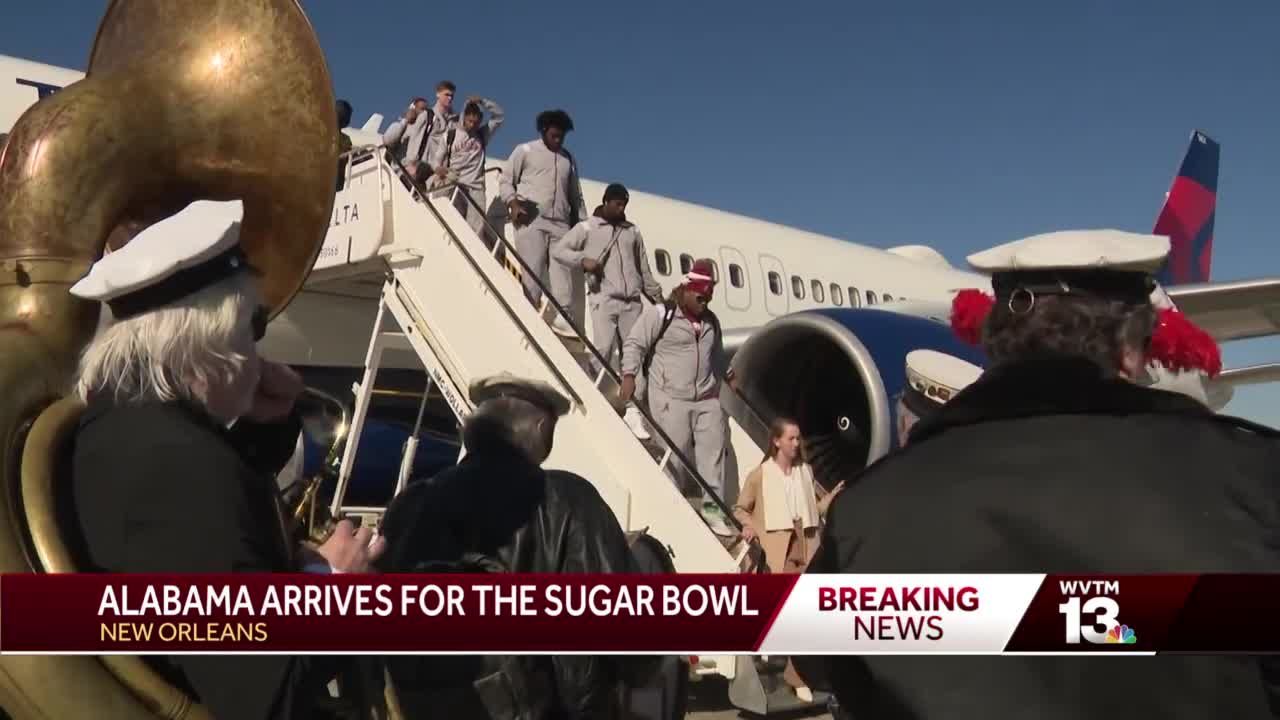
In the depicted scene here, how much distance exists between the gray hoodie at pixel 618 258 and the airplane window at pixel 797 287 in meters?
6.47

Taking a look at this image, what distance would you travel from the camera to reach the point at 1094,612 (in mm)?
1137

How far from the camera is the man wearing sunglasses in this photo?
197 inches

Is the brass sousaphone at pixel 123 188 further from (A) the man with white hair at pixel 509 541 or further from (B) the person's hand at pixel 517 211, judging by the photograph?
(B) the person's hand at pixel 517 211

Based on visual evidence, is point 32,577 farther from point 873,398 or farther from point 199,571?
point 873,398

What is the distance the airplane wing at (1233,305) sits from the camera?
7301 millimetres

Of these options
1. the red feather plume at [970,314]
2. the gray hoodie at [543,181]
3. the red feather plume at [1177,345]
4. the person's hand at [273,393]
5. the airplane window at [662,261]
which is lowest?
the person's hand at [273,393]

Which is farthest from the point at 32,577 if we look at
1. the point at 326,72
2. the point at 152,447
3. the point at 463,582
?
the point at 326,72

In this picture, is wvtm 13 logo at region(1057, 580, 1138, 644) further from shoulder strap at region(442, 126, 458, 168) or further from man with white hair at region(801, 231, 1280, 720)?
shoulder strap at region(442, 126, 458, 168)

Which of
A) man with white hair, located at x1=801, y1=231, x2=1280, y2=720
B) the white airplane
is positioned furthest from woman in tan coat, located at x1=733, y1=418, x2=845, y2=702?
man with white hair, located at x1=801, y1=231, x2=1280, y2=720

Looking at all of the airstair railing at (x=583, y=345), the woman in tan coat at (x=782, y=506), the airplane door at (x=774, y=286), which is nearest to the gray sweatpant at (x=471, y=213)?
the airstair railing at (x=583, y=345)

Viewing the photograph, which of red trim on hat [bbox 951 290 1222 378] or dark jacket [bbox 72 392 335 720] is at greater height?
red trim on hat [bbox 951 290 1222 378]

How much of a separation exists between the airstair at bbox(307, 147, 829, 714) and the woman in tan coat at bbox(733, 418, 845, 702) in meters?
0.26

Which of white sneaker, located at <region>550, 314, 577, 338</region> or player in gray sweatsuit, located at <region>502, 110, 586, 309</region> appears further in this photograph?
player in gray sweatsuit, located at <region>502, 110, 586, 309</region>

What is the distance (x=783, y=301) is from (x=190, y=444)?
422 inches
